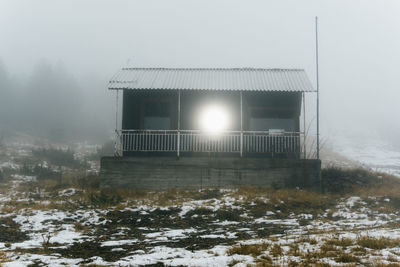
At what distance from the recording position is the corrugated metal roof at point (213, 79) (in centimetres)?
1338

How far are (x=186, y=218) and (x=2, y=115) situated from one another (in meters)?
52.3

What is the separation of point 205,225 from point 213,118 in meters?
7.32

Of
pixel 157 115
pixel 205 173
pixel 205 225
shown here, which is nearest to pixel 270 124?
pixel 205 173

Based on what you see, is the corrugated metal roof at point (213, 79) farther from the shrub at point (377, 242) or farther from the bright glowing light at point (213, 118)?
the shrub at point (377, 242)

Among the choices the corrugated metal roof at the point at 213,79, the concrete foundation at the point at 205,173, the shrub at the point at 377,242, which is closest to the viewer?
the shrub at the point at 377,242

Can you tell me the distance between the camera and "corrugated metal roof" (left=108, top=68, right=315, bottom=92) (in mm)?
13383

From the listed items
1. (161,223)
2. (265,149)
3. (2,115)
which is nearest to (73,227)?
(161,223)

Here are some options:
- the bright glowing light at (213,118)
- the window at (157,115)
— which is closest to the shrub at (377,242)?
the bright glowing light at (213,118)

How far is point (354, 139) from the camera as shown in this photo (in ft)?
189

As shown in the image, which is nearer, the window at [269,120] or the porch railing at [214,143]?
the porch railing at [214,143]

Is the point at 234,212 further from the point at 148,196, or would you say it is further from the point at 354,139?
the point at 354,139

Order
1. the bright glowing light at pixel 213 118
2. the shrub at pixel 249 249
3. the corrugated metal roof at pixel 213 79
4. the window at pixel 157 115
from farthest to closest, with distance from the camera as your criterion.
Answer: the bright glowing light at pixel 213 118
the window at pixel 157 115
the corrugated metal roof at pixel 213 79
the shrub at pixel 249 249

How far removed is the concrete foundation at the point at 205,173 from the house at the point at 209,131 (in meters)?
0.04

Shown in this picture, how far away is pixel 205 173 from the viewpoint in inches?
Answer: 492
